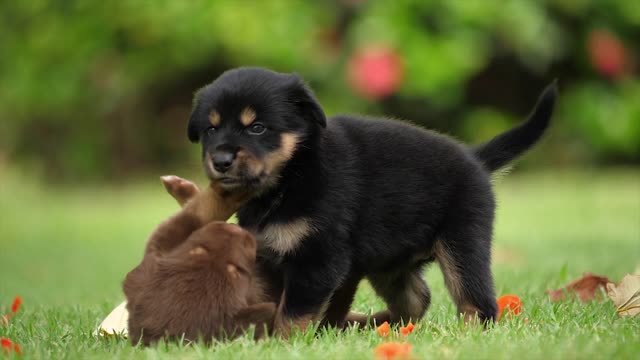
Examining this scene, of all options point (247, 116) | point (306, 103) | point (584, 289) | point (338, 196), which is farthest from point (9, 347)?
point (584, 289)

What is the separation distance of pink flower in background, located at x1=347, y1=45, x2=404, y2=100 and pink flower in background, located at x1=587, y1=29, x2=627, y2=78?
296 cm

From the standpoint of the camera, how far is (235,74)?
367 cm

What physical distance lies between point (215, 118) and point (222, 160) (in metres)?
0.22

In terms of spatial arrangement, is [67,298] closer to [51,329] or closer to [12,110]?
[51,329]

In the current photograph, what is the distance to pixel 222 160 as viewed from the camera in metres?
3.41

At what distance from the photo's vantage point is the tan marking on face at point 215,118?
11.6 ft

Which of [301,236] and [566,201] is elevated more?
[301,236]

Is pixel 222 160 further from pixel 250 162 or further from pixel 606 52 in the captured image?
pixel 606 52

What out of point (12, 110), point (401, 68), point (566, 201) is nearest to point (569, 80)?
point (401, 68)

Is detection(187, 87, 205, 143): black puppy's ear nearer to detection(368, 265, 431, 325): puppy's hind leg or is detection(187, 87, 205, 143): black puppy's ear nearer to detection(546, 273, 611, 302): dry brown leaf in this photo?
detection(368, 265, 431, 325): puppy's hind leg

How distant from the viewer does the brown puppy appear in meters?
3.26

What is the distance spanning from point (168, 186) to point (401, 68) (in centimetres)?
981

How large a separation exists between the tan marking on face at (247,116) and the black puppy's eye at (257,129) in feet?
0.08

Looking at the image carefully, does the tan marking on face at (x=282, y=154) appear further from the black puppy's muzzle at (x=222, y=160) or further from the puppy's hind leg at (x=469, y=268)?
the puppy's hind leg at (x=469, y=268)
